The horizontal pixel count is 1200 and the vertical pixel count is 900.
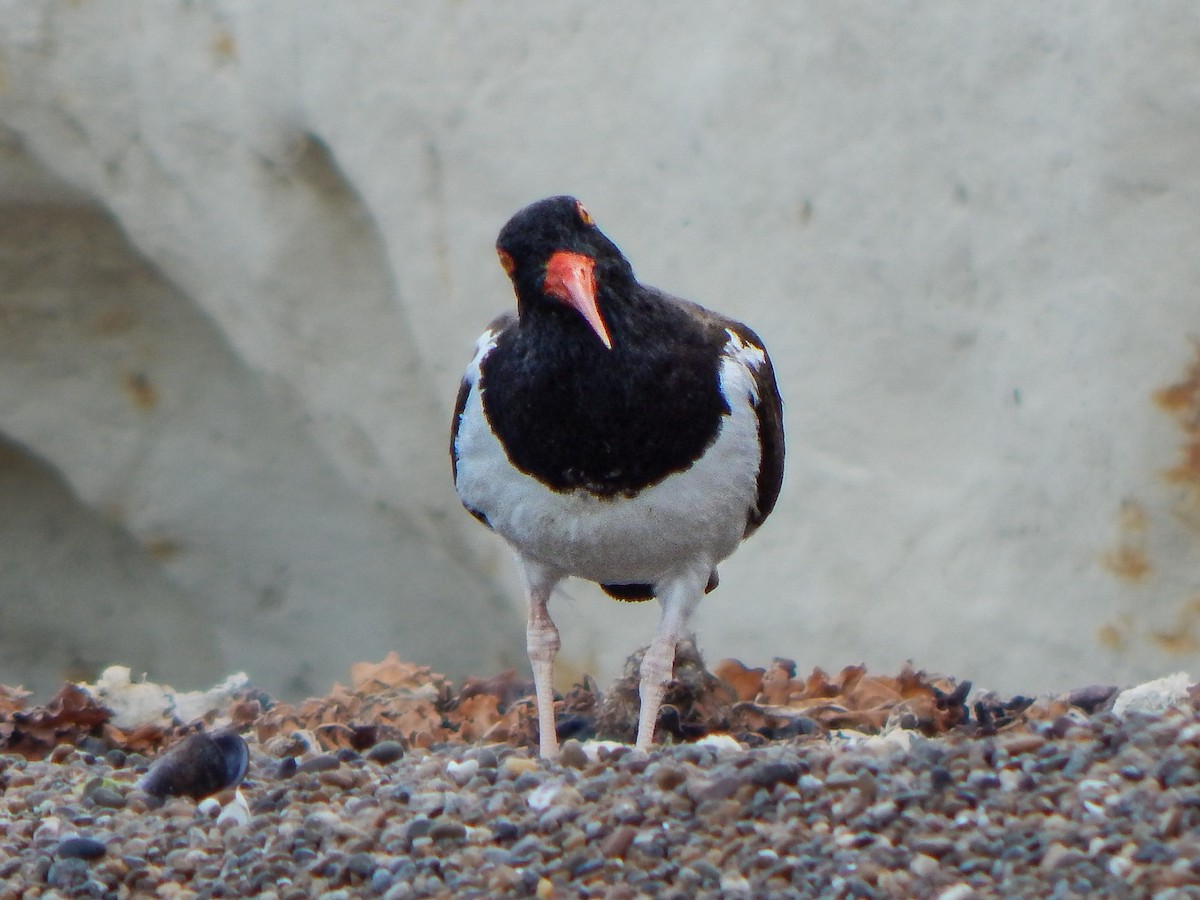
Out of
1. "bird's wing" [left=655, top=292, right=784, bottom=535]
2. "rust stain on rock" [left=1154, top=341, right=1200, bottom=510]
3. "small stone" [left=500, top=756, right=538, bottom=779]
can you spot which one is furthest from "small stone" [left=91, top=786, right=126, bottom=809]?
"rust stain on rock" [left=1154, top=341, right=1200, bottom=510]

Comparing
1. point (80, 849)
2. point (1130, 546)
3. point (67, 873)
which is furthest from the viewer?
point (1130, 546)

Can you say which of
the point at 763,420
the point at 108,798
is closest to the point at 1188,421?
the point at 763,420

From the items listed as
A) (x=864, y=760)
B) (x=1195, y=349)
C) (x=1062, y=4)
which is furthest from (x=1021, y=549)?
(x=864, y=760)

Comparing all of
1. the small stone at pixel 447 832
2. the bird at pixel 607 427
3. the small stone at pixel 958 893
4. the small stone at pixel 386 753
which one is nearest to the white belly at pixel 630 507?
the bird at pixel 607 427

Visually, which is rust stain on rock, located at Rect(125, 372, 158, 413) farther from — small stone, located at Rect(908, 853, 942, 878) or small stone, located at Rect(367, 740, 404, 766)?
small stone, located at Rect(908, 853, 942, 878)

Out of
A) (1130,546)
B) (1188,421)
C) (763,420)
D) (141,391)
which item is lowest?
(763,420)

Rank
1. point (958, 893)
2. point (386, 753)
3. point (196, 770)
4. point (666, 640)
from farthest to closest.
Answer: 1. point (666, 640)
2. point (386, 753)
3. point (196, 770)
4. point (958, 893)

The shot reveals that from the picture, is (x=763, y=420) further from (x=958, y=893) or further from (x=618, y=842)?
(x=958, y=893)
